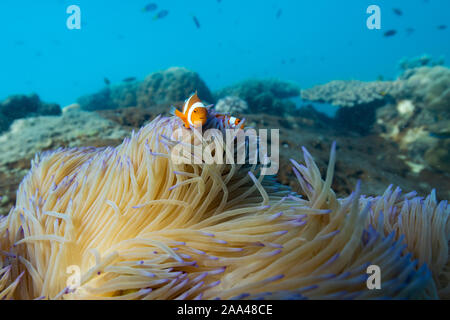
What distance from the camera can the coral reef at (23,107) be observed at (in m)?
7.05

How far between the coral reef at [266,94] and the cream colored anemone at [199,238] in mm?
7430

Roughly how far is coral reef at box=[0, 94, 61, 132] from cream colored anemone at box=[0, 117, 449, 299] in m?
7.14

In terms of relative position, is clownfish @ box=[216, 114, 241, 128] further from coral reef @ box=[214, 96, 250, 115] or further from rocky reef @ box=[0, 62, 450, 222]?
coral reef @ box=[214, 96, 250, 115]

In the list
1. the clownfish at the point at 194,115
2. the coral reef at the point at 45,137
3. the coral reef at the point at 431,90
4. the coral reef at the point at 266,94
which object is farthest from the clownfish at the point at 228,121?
the coral reef at the point at 431,90

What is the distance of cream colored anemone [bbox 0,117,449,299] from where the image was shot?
3.08ft

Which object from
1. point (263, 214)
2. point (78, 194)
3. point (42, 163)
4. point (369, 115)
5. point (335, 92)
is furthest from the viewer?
point (335, 92)

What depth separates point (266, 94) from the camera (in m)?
9.32

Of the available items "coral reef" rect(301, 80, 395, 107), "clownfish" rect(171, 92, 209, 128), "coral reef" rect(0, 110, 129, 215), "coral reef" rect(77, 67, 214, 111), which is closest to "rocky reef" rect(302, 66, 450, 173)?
"coral reef" rect(301, 80, 395, 107)

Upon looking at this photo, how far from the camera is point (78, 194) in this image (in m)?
1.43

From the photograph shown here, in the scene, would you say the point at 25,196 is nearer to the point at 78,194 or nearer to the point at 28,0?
the point at 78,194
